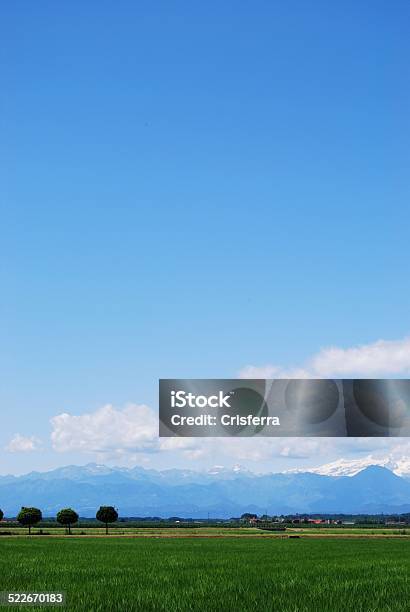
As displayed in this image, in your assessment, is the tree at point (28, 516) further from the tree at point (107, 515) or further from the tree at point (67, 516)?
the tree at point (107, 515)

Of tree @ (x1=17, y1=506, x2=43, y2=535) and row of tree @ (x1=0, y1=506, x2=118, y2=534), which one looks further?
row of tree @ (x1=0, y1=506, x2=118, y2=534)

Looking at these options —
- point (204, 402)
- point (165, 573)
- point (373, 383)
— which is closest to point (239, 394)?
point (204, 402)

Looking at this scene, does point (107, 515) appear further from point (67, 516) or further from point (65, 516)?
point (65, 516)

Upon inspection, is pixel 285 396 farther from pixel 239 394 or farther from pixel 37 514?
pixel 37 514

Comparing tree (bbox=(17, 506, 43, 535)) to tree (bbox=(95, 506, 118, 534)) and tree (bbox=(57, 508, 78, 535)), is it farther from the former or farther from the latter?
tree (bbox=(95, 506, 118, 534))

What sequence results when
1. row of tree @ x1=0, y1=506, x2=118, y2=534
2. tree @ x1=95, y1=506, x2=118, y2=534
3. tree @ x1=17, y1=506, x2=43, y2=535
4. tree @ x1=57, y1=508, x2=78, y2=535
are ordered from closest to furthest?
tree @ x1=17, y1=506, x2=43, y2=535
row of tree @ x1=0, y1=506, x2=118, y2=534
tree @ x1=95, y1=506, x2=118, y2=534
tree @ x1=57, y1=508, x2=78, y2=535

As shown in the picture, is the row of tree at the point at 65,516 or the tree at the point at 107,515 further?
the tree at the point at 107,515

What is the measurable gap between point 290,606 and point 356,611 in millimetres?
1835

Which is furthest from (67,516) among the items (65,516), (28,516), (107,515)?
(107,515)

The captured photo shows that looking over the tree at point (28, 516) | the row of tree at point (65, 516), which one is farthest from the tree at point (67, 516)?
the tree at point (28, 516)

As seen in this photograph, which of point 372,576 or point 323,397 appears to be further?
point 323,397

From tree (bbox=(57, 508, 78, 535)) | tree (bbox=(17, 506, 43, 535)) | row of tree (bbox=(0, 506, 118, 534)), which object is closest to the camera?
tree (bbox=(17, 506, 43, 535))

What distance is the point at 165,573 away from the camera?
33.3 metres

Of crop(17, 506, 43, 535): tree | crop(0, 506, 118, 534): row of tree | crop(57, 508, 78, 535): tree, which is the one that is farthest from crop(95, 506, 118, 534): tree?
crop(17, 506, 43, 535): tree
